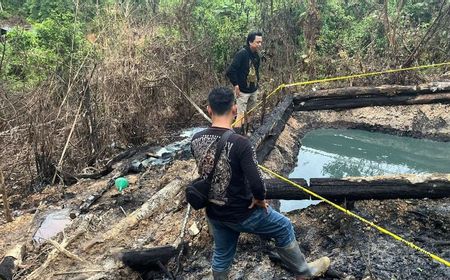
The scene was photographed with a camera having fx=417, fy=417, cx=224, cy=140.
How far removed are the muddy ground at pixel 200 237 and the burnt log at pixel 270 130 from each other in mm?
1381

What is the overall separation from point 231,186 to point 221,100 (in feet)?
2.04

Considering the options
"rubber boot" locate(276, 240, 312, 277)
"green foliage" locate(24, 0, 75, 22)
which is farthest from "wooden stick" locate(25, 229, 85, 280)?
"green foliage" locate(24, 0, 75, 22)

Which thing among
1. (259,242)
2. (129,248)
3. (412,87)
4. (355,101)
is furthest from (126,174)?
(412,87)

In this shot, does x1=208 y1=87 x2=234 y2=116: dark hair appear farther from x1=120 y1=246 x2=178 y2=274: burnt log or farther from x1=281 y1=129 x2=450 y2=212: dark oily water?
x1=281 y1=129 x2=450 y2=212: dark oily water

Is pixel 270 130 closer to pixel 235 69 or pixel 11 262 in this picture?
pixel 235 69

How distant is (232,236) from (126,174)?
12.3ft

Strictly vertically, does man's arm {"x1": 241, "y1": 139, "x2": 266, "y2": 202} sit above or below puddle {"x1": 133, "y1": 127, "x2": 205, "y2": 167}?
above

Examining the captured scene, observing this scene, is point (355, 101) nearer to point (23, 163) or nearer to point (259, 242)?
point (259, 242)

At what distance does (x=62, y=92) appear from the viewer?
270 inches

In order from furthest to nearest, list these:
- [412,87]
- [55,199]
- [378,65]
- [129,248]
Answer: [378,65], [412,87], [55,199], [129,248]

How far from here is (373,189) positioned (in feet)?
16.0

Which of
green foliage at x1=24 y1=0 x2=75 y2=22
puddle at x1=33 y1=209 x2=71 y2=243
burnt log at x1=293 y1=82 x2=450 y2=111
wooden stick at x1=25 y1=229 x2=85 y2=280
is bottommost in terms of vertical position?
puddle at x1=33 y1=209 x2=71 y2=243

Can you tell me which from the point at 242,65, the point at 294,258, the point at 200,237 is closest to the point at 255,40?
the point at 242,65

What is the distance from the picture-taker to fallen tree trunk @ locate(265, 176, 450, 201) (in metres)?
4.83
